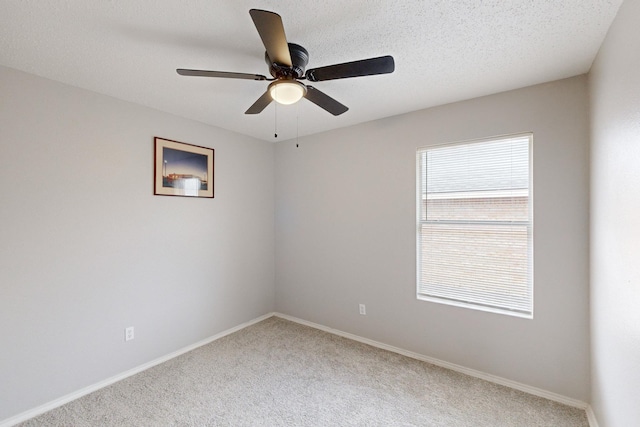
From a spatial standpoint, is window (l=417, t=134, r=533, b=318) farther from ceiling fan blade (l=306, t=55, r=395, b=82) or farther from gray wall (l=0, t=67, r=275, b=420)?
gray wall (l=0, t=67, r=275, b=420)

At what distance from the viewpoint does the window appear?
7.65 feet

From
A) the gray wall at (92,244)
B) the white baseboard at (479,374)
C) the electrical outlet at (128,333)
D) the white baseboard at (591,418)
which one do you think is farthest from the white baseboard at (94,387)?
the white baseboard at (591,418)

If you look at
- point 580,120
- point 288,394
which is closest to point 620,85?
point 580,120

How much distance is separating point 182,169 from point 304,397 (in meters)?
2.44

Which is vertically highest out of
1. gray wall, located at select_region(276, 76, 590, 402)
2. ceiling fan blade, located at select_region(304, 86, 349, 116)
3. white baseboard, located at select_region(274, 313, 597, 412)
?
ceiling fan blade, located at select_region(304, 86, 349, 116)

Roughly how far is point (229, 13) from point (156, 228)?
209 cm

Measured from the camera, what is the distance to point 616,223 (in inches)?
58.6

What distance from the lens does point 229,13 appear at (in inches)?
57.0

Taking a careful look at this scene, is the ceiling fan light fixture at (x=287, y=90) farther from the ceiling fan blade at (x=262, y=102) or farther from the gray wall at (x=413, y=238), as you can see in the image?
the gray wall at (x=413, y=238)

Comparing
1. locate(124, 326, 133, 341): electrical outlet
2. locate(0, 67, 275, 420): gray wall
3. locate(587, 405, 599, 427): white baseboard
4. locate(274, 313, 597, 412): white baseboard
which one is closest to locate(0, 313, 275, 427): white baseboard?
locate(0, 67, 275, 420): gray wall

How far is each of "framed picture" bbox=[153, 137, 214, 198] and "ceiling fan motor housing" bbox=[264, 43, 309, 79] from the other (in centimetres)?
170

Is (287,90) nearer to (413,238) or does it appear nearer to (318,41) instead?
(318,41)

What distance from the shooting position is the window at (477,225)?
2.33 meters

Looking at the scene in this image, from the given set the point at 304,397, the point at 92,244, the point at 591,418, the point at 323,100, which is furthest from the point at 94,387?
the point at 591,418
